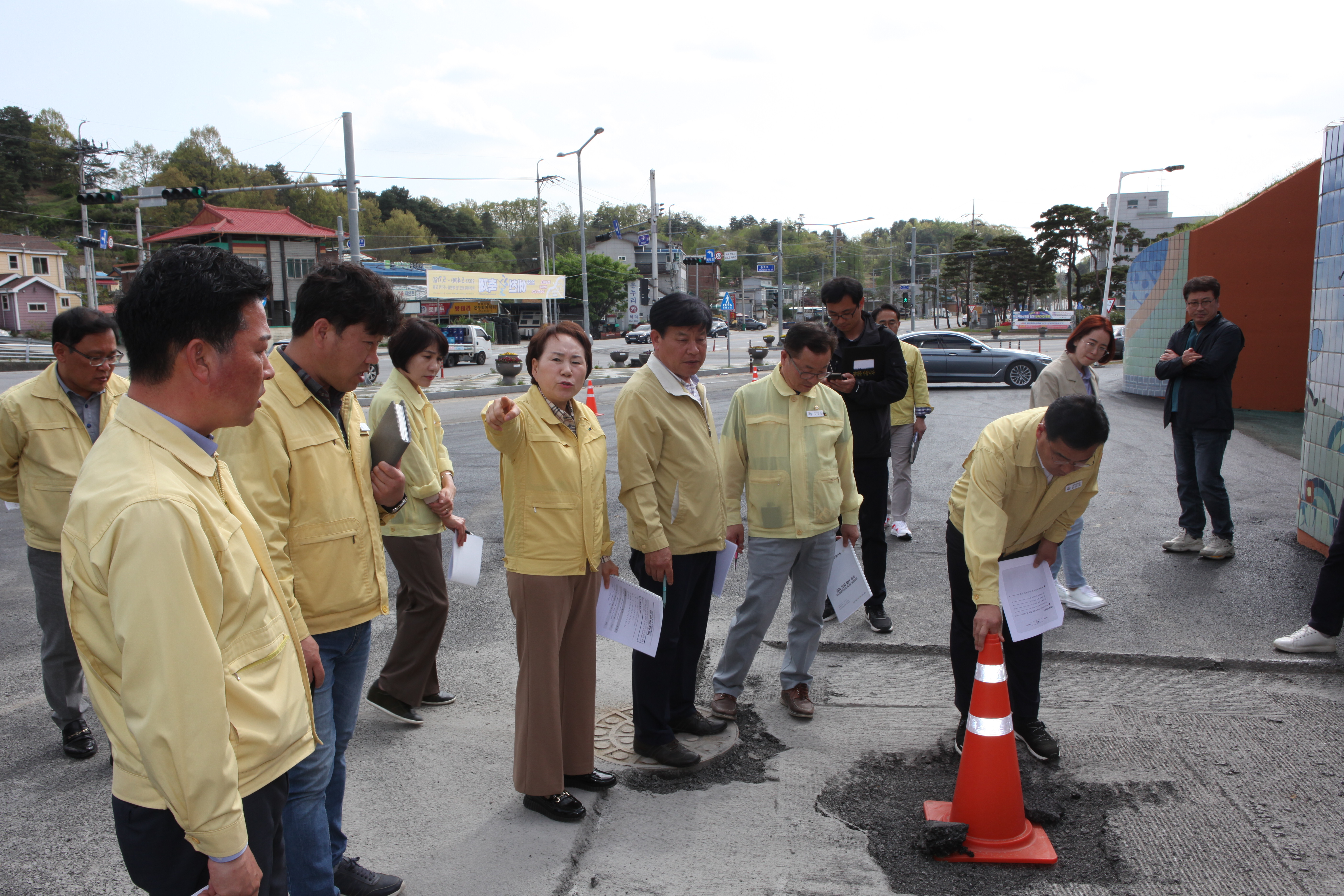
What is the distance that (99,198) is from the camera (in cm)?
2431

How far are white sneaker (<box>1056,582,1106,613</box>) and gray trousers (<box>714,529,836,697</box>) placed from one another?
211 centimetres

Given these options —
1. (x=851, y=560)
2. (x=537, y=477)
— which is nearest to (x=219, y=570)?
(x=537, y=477)

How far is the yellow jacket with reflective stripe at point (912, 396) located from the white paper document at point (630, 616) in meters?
3.84

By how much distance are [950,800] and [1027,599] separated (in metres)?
0.88

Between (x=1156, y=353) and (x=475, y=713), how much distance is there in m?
17.7

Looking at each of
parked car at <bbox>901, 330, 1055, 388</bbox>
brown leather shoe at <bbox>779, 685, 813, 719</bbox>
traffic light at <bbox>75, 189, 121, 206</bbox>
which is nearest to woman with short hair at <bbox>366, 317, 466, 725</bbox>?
brown leather shoe at <bbox>779, 685, 813, 719</bbox>

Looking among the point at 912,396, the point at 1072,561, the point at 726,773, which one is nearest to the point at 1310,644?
the point at 1072,561

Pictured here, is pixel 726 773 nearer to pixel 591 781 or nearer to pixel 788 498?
pixel 591 781

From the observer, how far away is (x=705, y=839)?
315cm

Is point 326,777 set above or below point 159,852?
below

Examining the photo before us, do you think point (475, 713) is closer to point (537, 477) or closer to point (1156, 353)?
point (537, 477)

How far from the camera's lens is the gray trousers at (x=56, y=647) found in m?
3.71

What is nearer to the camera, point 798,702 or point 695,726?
point 695,726

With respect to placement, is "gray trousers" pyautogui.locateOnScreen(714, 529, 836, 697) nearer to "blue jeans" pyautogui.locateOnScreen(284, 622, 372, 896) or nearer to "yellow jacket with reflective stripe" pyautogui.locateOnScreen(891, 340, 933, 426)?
"blue jeans" pyautogui.locateOnScreen(284, 622, 372, 896)
